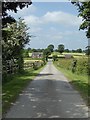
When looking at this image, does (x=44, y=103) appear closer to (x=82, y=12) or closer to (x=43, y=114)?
(x=43, y=114)

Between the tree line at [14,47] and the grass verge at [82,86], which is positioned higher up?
the tree line at [14,47]

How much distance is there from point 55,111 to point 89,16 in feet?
26.3

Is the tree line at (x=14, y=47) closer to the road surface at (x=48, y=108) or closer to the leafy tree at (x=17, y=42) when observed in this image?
the leafy tree at (x=17, y=42)

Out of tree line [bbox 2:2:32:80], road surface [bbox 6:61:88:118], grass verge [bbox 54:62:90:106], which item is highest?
tree line [bbox 2:2:32:80]

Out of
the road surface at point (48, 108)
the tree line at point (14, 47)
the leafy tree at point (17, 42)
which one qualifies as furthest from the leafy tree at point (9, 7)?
the leafy tree at point (17, 42)

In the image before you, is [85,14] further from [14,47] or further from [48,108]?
[14,47]

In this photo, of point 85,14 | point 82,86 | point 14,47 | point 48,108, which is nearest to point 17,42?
point 14,47

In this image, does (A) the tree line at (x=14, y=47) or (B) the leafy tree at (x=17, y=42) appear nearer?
(A) the tree line at (x=14, y=47)

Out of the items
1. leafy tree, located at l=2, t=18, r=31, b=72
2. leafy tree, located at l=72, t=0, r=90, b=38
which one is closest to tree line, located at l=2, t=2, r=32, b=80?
leafy tree, located at l=2, t=18, r=31, b=72

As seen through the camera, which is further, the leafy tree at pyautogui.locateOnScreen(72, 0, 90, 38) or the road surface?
the leafy tree at pyautogui.locateOnScreen(72, 0, 90, 38)

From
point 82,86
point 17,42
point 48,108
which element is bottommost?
point 82,86

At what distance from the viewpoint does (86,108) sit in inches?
A: 512

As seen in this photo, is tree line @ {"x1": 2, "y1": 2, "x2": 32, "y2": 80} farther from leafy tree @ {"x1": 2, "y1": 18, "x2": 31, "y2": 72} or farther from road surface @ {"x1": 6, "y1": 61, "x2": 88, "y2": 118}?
road surface @ {"x1": 6, "y1": 61, "x2": 88, "y2": 118}

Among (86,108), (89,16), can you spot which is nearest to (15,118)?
(86,108)
